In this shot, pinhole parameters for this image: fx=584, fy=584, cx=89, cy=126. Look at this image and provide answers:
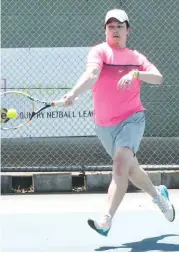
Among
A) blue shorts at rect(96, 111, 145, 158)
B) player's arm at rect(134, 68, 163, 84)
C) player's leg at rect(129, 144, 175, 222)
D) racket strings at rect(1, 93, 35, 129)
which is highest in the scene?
racket strings at rect(1, 93, 35, 129)

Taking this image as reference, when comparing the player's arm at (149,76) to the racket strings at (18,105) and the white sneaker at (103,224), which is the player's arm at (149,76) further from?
the racket strings at (18,105)

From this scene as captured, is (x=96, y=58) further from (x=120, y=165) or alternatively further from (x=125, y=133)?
(x=120, y=165)

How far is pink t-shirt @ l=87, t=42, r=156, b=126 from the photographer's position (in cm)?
441

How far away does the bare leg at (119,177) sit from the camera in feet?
14.1

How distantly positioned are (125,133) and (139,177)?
389mm

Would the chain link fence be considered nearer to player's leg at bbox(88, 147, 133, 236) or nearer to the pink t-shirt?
the pink t-shirt

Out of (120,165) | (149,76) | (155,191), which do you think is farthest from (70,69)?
(120,165)

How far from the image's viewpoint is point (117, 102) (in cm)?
444

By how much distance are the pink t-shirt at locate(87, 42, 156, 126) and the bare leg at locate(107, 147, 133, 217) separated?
0.94 ft

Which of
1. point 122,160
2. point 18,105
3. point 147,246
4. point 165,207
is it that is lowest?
point 147,246

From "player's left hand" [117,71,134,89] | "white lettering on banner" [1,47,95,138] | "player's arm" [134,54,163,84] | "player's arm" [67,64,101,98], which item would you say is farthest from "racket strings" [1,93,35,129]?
"player's left hand" [117,71,134,89]

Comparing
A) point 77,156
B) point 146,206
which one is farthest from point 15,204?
point 77,156

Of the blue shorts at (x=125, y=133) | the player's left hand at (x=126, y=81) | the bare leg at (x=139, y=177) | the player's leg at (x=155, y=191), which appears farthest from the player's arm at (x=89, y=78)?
the player's leg at (x=155, y=191)

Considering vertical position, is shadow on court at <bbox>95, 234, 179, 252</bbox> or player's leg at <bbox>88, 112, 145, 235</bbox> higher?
player's leg at <bbox>88, 112, 145, 235</bbox>
